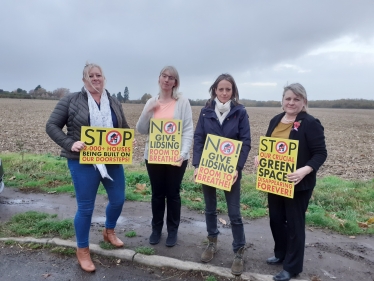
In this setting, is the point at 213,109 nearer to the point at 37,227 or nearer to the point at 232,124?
the point at 232,124

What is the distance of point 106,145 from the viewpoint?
406cm

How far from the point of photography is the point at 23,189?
295 inches

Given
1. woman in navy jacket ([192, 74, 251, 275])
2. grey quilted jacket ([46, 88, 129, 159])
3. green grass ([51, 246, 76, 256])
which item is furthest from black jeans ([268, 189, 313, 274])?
green grass ([51, 246, 76, 256])

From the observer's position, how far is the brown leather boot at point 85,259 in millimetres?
4046

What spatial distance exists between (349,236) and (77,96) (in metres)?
4.57

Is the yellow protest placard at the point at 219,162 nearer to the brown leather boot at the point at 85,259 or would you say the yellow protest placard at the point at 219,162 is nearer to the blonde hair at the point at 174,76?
the blonde hair at the point at 174,76

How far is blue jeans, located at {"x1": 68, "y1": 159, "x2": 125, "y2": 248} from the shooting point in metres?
3.91

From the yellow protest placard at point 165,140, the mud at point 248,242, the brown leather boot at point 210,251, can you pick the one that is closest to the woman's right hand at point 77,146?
the yellow protest placard at point 165,140

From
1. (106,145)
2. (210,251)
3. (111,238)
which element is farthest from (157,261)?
(106,145)

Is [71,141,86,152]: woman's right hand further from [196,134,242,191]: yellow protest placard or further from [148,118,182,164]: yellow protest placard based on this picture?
[196,134,242,191]: yellow protest placard

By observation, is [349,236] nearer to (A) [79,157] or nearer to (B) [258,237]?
(B) [258,237]

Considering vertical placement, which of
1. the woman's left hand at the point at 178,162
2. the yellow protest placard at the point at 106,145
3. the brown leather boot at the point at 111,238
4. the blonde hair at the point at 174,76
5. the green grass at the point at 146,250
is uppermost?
the blonde hair at the point at 174,76

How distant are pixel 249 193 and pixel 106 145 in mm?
4184

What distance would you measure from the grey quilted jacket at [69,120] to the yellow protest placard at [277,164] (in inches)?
83.0
